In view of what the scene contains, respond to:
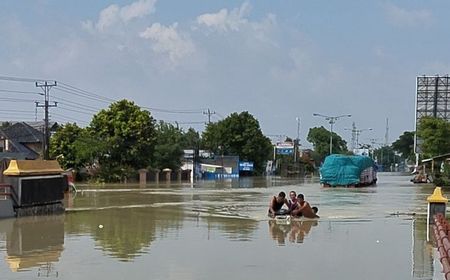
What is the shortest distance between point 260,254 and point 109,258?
2.91 metres

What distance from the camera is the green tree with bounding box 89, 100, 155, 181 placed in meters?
72.9

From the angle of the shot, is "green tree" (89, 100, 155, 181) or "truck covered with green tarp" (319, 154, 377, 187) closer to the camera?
"truck covered with green tarp" (319, 154, 377, 187)

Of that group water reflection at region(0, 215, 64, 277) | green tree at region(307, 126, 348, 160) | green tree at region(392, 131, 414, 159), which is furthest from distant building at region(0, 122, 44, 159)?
green tree at region(392, 131, 414, 159)

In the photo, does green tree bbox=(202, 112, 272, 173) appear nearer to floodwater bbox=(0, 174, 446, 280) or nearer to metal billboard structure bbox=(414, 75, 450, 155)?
metal billboard structure bbox=(414, 75, 450, 155)

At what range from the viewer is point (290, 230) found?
19.8 metres

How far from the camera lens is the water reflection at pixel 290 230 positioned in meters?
17.5

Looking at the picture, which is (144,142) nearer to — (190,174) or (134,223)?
(190,174)

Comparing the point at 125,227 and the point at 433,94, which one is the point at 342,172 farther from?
the point at 125,227

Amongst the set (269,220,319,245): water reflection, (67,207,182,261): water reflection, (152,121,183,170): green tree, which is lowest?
(67,207,182,261): water reflection

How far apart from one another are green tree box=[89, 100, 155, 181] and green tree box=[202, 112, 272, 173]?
34.8 m

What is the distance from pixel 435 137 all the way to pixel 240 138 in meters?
44.1

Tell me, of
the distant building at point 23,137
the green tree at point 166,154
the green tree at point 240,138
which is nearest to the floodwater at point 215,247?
the distant building at point 23,137

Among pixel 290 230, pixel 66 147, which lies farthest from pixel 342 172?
pixel 290 230

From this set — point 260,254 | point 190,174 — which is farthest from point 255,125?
point 260,254
